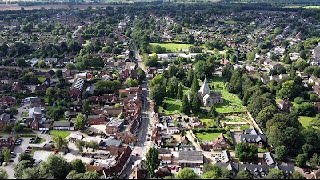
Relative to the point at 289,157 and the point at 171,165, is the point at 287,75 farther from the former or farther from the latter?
the point at 171,165

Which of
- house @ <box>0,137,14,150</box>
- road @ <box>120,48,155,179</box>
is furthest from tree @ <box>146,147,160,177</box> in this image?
house @ <box>0,137,14,150</box>

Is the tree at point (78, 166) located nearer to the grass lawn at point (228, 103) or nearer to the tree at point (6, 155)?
the tree at point (6, 155)

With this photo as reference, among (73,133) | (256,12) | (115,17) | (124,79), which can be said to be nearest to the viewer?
(73,133)

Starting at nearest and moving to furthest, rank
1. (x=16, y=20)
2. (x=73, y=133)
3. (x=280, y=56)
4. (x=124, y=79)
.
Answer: (x=73, y=133) < (x=124, y=79) < (x=280, y=56) < (x=16, y=20)

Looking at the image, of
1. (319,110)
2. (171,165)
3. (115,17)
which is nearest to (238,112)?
(319,110)

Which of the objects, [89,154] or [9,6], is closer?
[89,154]

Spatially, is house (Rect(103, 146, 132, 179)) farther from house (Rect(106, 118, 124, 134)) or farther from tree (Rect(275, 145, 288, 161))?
tree (Rect(275, 145, 288, 161))
